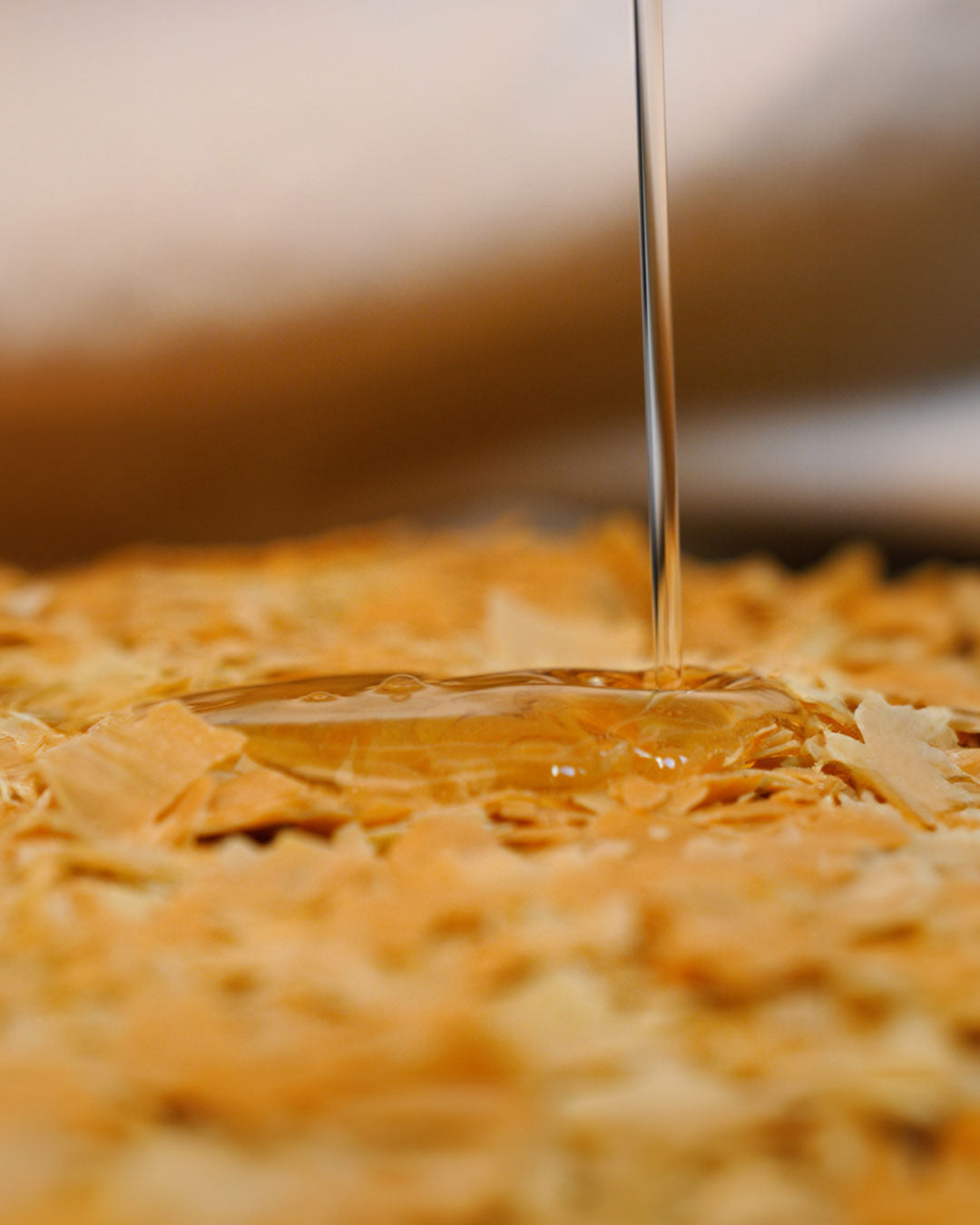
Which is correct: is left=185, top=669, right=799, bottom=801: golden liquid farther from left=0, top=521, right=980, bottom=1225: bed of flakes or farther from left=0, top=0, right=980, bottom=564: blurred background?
left=0, top=0, right=980, bottom=564: blurred background

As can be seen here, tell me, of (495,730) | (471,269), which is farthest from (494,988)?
(471,269)

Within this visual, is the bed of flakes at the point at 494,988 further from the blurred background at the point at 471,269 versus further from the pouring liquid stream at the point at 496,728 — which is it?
the blurred background at the point at 471,269

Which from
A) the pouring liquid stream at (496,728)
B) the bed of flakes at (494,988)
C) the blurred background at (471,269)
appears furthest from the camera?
the blurred background at (471,269)

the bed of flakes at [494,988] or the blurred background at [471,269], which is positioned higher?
the blurred background at [471,269]

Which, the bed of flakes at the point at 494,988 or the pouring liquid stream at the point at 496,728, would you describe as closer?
the bed of flakes at the point at 494,988

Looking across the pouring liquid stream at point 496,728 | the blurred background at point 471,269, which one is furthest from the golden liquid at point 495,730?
the blurred background at point 471,269

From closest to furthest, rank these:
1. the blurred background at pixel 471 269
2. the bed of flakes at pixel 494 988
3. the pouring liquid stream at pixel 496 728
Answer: the bed of flakes at pixel 494 988 → the pouring liquid stream at pixel 496 728 → the blurred background at pixel 471 269

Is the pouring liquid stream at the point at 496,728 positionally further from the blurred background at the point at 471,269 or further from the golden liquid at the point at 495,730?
the blurred background at the point at 471,269

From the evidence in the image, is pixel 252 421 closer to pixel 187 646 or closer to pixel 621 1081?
pixel 187 646
